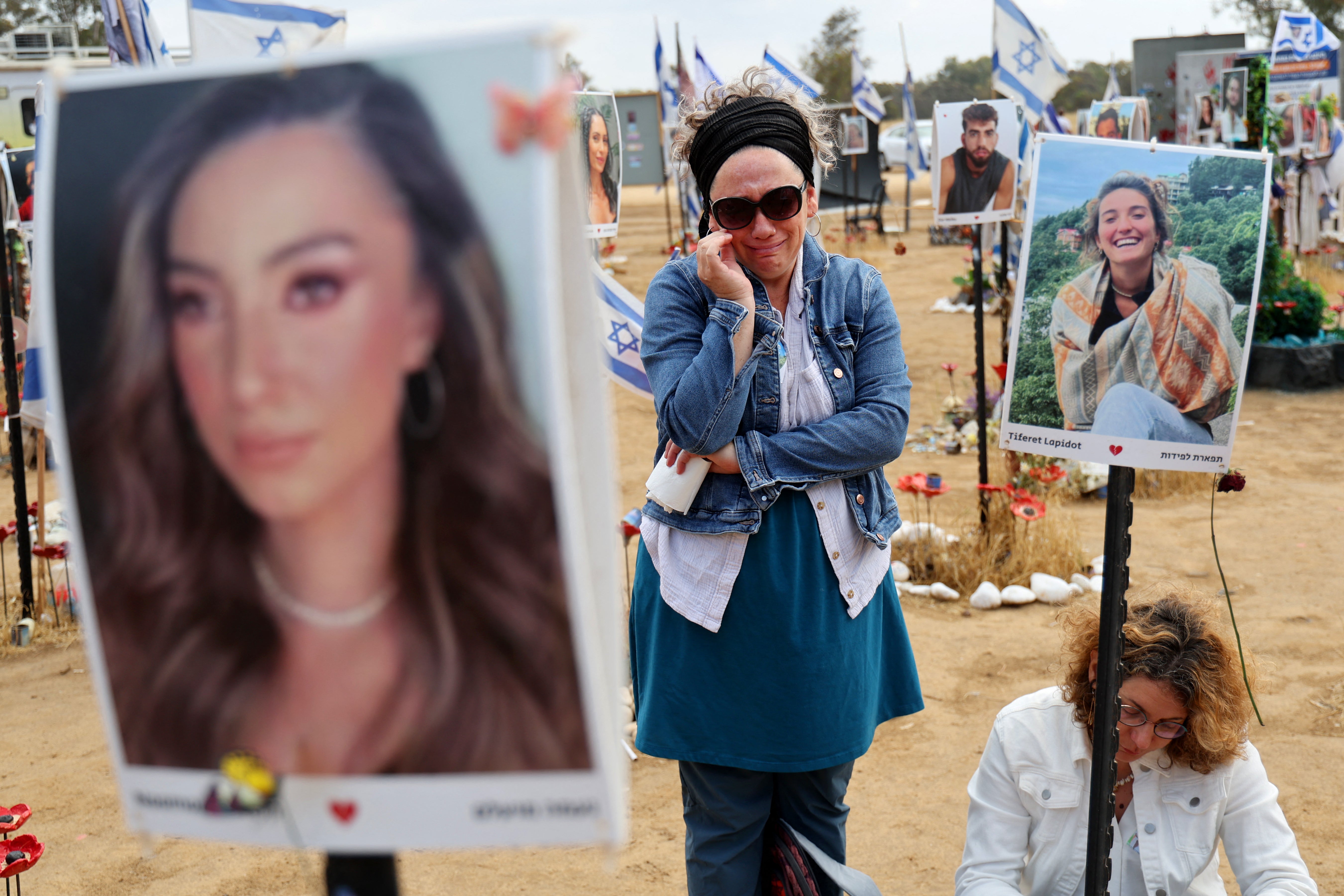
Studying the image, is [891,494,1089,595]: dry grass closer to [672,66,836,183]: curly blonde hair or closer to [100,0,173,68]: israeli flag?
[672,66,836,183]: curly blonde hair

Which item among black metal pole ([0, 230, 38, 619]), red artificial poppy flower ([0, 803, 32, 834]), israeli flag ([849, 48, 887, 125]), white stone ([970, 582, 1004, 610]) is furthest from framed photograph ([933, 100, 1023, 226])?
israeli flag ([849, 48, 887, 125])

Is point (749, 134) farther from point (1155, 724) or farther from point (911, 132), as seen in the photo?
point (911, 132)

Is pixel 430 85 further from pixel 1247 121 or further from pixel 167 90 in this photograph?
pixel 1247 121

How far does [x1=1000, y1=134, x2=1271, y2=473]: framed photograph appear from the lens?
179cm

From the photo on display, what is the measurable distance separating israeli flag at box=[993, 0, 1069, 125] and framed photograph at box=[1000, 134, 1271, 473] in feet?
18.5

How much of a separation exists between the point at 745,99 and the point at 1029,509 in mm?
3048

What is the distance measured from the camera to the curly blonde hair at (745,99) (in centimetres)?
194

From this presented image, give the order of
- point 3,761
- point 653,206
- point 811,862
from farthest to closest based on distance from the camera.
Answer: point 653,206 → point 3,761 → point 811,862

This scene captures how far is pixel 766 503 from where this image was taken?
1.85 m

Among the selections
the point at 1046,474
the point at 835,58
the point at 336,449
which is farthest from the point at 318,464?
the point at 835,58

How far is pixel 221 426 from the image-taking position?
3.01ft

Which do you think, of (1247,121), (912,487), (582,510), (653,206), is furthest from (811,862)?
(653,206)

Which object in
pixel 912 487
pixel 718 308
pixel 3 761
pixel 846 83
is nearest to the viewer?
pixel 718 308

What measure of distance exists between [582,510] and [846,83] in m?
39.3
